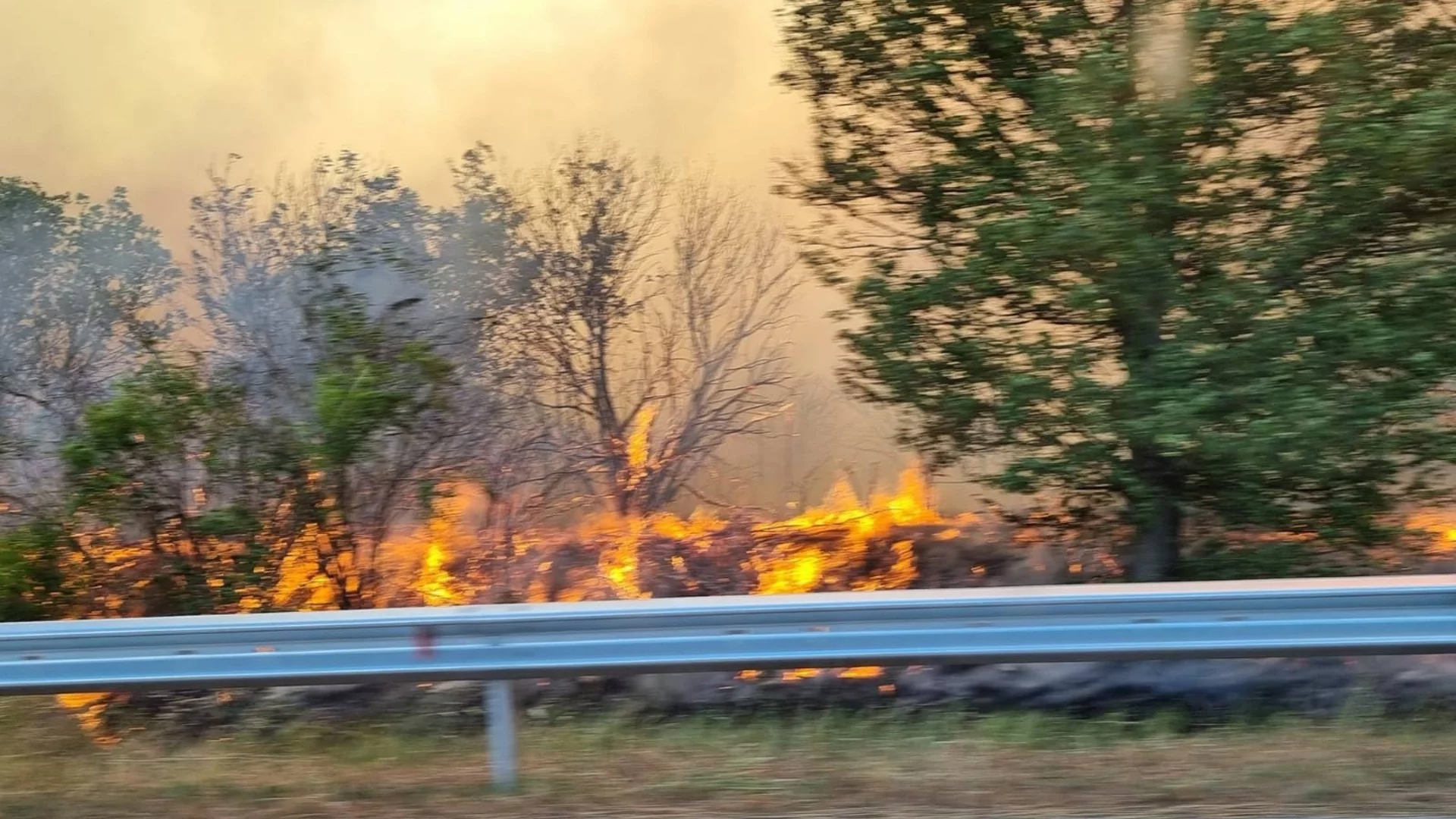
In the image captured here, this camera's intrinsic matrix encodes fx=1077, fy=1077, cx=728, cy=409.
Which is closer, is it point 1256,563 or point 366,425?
point 1256,563

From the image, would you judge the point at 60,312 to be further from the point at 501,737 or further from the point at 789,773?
the point at 789,773

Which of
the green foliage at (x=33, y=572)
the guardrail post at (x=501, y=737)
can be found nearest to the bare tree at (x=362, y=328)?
the green foliage at (x=33, y=572)

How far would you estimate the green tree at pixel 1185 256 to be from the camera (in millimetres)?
6551

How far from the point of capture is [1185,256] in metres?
6.97

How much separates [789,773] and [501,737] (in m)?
1.14

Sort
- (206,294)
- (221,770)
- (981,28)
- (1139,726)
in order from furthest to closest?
1. (206,294)
2. (981,28)
3. (1139,726)
4. (221,770)

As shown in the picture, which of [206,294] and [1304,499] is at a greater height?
[206,294]

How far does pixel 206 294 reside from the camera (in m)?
9.74

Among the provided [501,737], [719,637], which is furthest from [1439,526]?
[501,737]

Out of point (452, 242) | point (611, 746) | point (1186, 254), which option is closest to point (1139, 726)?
point (611, 746)

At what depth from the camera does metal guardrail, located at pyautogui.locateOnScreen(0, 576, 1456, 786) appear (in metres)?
4.14

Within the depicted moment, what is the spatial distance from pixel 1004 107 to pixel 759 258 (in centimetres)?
317

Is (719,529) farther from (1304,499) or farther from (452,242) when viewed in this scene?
(1304,499)

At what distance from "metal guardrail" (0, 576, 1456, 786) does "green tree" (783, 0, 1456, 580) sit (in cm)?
260
